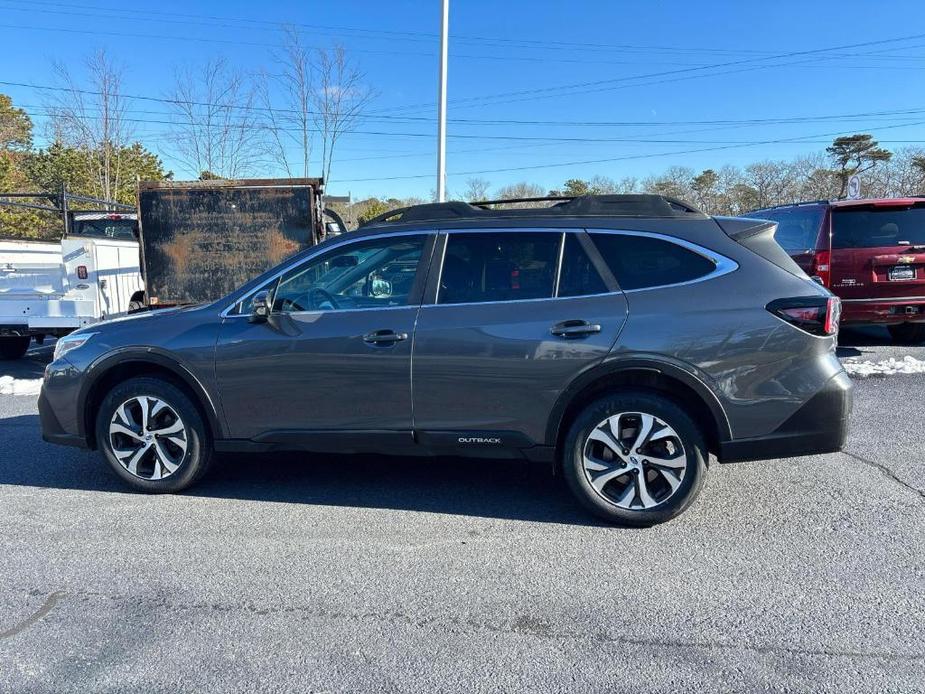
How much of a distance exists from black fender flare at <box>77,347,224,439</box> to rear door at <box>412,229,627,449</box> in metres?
1.36

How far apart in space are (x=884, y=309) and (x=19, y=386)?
10672 mm

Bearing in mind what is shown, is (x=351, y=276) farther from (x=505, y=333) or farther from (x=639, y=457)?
(x=639, y=457)

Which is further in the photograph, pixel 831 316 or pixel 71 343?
pixel 71 343

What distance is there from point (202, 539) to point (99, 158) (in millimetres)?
22963

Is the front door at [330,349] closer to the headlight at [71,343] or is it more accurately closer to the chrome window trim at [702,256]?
the headlight at [71,343]

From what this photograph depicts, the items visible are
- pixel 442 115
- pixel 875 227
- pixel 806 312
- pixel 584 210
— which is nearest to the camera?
pixel 806 312

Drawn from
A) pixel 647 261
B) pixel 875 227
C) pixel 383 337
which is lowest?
pixel 383 337

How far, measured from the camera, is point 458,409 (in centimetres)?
408

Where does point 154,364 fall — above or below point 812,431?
above

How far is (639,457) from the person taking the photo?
13.0 ft

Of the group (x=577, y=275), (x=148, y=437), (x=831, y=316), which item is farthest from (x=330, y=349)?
(x=831, y=316)

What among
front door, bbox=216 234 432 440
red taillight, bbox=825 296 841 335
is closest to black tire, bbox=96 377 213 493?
front door, bbox=216 234 432 440

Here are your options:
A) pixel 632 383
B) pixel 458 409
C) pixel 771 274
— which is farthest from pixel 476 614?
pixel 771 274

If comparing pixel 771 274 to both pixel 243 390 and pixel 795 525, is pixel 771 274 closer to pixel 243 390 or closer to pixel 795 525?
pixel 795 525
